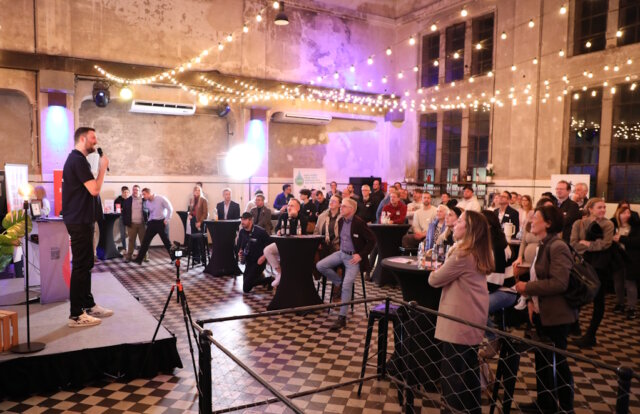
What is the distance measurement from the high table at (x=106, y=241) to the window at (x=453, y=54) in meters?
9.54

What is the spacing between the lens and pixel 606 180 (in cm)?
991

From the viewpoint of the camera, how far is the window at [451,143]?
43.6 ft

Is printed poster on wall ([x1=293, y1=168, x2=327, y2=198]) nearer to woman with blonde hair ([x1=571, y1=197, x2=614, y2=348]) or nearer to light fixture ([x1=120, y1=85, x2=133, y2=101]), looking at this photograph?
light fixture ([x1=120, y1=85, x2=133, y2=101])

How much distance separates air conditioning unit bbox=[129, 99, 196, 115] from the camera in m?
11.6

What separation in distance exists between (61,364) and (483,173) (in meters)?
10.9

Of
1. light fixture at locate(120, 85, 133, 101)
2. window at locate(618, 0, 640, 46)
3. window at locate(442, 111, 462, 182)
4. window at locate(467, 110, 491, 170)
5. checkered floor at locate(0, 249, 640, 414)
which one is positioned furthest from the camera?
window at locate(442, 111, 462, 182)

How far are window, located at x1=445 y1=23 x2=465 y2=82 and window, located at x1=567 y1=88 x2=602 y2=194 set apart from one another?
11.4ft

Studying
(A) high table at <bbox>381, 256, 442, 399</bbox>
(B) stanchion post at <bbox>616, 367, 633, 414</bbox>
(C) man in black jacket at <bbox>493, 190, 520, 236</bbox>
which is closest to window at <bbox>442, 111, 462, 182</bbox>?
(C) man in black jacket at <bbox>493, 190, 520, 236</bbox>

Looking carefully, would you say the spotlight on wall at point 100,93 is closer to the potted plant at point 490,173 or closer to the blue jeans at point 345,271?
the blue jeans at point 345,271

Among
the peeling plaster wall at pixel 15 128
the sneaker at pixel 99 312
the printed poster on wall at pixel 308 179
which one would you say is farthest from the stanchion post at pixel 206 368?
the printed poster on wall at pixel 308 179

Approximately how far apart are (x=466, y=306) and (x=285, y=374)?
1987mm

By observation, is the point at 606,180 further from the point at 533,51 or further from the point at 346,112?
the point at 346,112

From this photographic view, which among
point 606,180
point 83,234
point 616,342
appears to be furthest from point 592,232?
point 83,234

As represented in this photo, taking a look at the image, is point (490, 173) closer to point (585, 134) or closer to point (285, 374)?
point (585, 134)
